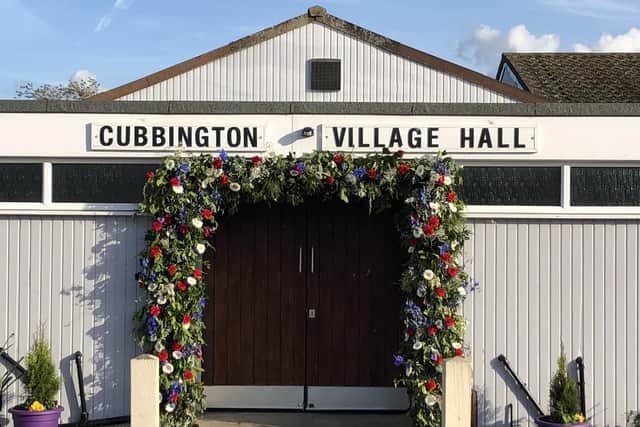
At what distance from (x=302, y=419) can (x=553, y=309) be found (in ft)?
9.08

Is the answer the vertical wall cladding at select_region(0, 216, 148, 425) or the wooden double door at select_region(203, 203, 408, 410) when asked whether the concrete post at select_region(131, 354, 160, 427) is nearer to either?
the vertical wall cladding at select_region(0, 216, 148, 425)

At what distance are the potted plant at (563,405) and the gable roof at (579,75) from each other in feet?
37.1

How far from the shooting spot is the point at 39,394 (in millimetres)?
7723

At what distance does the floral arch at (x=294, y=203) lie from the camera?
782 centimetres

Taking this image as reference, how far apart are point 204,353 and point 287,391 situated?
3.20ft

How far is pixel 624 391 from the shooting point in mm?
8227

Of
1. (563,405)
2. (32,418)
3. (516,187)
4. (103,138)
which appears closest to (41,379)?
(32,418)

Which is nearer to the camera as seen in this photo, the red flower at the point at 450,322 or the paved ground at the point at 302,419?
the red flower at the point at 450,322

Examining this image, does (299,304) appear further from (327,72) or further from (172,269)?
(327,72)

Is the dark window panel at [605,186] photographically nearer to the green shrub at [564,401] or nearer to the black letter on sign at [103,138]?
the green shrub at [564,401]

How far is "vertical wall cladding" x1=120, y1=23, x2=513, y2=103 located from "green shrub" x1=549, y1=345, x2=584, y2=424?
10.1 meters

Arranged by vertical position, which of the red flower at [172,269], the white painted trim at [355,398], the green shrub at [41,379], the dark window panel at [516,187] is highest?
the dark window panel at [516,187]

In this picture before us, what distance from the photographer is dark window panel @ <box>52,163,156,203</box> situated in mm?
8367

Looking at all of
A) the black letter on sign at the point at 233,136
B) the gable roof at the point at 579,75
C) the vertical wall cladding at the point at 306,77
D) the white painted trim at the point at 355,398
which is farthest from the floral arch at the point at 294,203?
the gable roof at the point at 579,75
